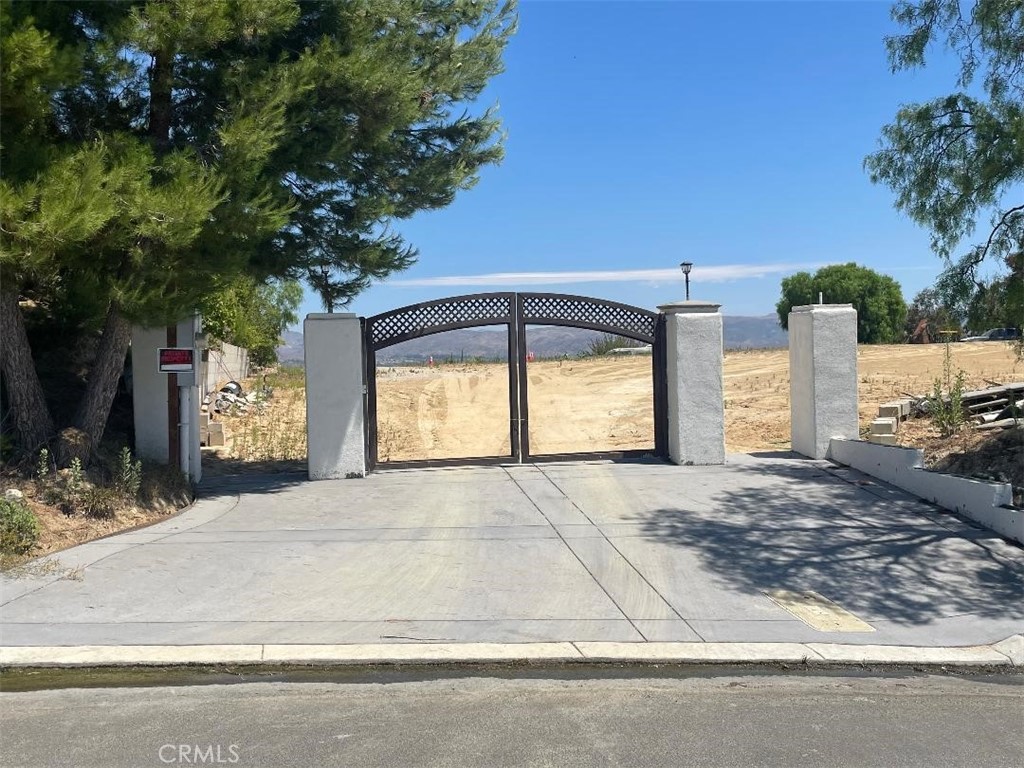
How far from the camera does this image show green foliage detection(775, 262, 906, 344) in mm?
64500

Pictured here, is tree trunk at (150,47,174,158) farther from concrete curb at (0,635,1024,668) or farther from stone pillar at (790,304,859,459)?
stone pillar at (790,304,859,459)

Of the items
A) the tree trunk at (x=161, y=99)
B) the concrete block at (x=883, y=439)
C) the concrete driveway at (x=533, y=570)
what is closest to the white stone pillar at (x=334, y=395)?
the concrete driveway at (x=533, y=570)

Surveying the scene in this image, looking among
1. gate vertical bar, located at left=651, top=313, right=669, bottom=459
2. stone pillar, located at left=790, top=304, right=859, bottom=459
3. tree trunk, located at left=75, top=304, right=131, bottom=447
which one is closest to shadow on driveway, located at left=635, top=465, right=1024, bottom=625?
stone pillar, located at left=790, top=304, right=859, bottom=459

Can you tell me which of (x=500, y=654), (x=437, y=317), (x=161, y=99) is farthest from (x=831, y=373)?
(x=161, y=99)

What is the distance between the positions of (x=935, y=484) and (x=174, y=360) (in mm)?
9087

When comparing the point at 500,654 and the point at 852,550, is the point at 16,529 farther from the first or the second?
the point at 852,550

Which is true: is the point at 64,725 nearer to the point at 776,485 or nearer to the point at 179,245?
the point at 179,245

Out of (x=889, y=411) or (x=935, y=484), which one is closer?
(x=935, y=484)

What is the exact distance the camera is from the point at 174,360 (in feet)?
36.0

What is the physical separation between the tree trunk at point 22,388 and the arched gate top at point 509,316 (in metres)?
4.18

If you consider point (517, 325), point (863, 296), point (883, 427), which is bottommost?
point (883, 427)

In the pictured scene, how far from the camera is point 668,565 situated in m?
8.27

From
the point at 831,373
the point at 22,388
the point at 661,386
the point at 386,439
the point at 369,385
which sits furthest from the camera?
the point at 386,439

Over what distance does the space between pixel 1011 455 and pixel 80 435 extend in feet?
36.2
